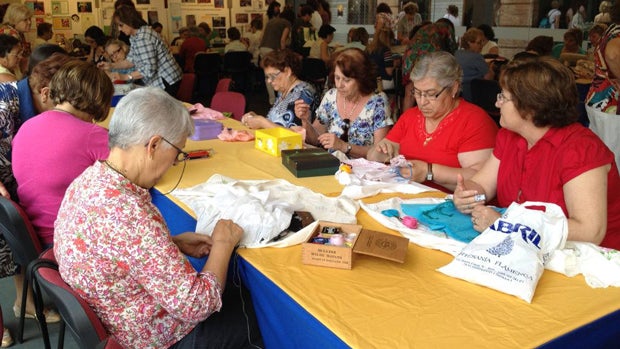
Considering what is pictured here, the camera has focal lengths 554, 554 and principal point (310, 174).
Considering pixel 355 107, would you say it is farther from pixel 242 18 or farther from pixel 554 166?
pixel 242 18

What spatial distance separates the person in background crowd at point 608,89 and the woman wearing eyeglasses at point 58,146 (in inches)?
126

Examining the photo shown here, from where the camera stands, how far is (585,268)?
1612 millimetres

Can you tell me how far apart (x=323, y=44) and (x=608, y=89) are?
20.2 feet

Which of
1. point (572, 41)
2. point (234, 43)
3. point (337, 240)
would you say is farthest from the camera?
point (234, 43)

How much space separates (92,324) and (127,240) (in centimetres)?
24

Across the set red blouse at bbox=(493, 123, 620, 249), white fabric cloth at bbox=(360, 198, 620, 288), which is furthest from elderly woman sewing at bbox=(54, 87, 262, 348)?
red blouse at bbox=(493, 123, 620, 249)

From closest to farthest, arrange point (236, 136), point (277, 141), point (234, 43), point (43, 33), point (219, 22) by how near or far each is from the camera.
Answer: point (277, 141), point (236, 136), point (43, 33), point (234, 43), point (219, 22)

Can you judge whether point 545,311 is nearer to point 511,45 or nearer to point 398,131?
point 398,131

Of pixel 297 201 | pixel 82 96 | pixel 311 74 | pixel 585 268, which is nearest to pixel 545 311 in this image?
pixel 585 268

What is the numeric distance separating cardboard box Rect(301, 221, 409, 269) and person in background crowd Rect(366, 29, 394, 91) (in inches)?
221

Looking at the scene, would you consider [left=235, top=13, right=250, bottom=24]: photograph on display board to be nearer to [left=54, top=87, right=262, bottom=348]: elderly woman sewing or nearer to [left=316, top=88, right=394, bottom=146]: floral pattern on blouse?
[left=316, top=88, right=394, bottom=146]: floral pattern on blouse

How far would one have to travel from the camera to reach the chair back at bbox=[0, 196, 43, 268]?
2.17m

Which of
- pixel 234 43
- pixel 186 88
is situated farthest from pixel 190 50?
pixel 186 88

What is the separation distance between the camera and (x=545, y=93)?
6.32 ft
